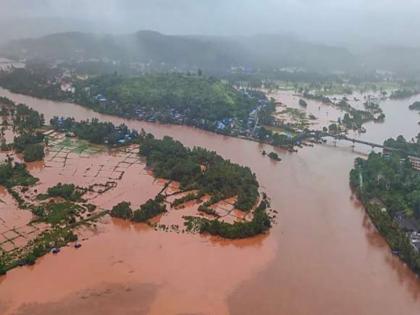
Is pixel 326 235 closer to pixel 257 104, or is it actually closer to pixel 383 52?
pixel 257 104

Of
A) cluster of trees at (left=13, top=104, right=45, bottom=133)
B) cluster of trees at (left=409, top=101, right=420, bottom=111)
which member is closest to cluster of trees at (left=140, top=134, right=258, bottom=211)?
cluster of trees at (left=13, top=104, right=45, bottom=133)

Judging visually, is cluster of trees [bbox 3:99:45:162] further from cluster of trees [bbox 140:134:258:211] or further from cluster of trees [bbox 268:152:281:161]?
cluster of trees [bbox 268:152:281:161]

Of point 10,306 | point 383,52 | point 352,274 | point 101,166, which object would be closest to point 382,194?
point 352,274

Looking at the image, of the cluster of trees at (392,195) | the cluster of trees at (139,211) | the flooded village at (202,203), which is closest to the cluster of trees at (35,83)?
the flooded village at (202,203)

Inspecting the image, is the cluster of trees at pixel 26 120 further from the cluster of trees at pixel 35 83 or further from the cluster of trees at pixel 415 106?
the cluster of trees at pixel 415 106

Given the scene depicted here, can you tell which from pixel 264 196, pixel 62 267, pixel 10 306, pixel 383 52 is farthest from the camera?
pixel 383 52

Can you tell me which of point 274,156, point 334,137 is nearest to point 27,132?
point 274,156
